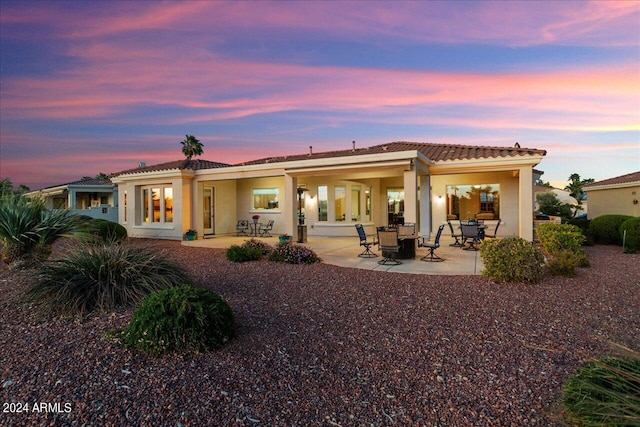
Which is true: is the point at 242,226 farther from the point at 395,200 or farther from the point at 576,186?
the point at 576,186

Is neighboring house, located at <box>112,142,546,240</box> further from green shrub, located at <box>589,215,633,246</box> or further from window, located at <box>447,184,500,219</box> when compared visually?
green shrub, located at <box>589,215,633,246</box>

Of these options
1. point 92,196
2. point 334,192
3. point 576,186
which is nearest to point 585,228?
point 334,192

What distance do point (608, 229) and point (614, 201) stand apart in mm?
6902

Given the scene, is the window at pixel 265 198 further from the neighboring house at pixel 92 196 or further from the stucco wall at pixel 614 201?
the stucco wall at pixel 614 201

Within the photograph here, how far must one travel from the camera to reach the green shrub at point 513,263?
257 inches

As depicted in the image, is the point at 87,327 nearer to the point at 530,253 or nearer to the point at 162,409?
the point at 162,409

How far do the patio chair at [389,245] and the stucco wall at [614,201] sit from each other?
16008 millimetres

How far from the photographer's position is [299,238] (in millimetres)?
14508

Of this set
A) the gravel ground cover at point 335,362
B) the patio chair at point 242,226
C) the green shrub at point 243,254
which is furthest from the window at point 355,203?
the gravel ground cover at point 335,362

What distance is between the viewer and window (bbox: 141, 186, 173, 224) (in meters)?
17.1

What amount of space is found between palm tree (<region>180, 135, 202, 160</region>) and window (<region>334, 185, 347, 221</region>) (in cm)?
1984

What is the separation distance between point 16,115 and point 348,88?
510 inches

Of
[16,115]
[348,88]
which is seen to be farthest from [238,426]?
[16,115]

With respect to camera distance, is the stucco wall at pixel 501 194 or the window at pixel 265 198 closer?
the stucco wall at pixel 501 194
